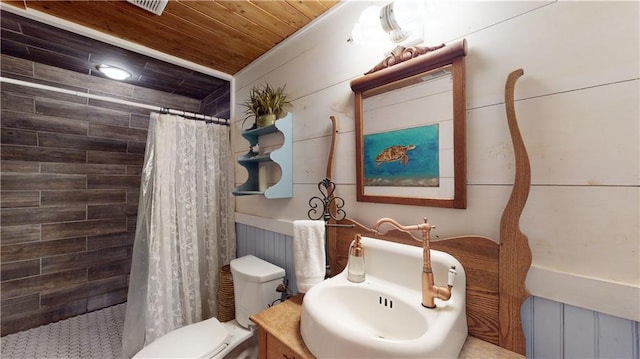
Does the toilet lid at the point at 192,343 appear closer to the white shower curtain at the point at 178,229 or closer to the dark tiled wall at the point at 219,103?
the white shower curtain at the point at 178,229

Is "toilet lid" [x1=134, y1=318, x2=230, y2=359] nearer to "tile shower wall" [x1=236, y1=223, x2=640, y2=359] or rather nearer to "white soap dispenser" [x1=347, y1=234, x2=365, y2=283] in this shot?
"white soap dispenser" [x1=347, y1=234, x2=365, y2=283]

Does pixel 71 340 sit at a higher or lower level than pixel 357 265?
lower

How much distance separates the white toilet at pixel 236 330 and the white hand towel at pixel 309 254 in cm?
42

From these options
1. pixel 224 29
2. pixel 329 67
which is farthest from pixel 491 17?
pixel 224 29

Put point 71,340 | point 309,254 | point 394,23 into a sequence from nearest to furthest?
point 394,23 → point 309,254 → point 71,340

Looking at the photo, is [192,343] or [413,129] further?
[192,343]

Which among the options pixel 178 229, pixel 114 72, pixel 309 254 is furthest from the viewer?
pixel 114 72

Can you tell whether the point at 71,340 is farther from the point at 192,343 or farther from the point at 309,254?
the point at 309,254

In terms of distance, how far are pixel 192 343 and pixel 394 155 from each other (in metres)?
1.32

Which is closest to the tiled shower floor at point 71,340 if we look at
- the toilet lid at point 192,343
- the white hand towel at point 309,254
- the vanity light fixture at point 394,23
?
the toilet lid at point 192,343

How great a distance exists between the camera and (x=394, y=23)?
90 cm

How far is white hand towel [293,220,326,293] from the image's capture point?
1.02 meters

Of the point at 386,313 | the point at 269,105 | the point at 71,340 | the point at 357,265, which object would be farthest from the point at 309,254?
the point at 71,340

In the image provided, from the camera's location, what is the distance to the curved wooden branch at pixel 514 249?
69cm
